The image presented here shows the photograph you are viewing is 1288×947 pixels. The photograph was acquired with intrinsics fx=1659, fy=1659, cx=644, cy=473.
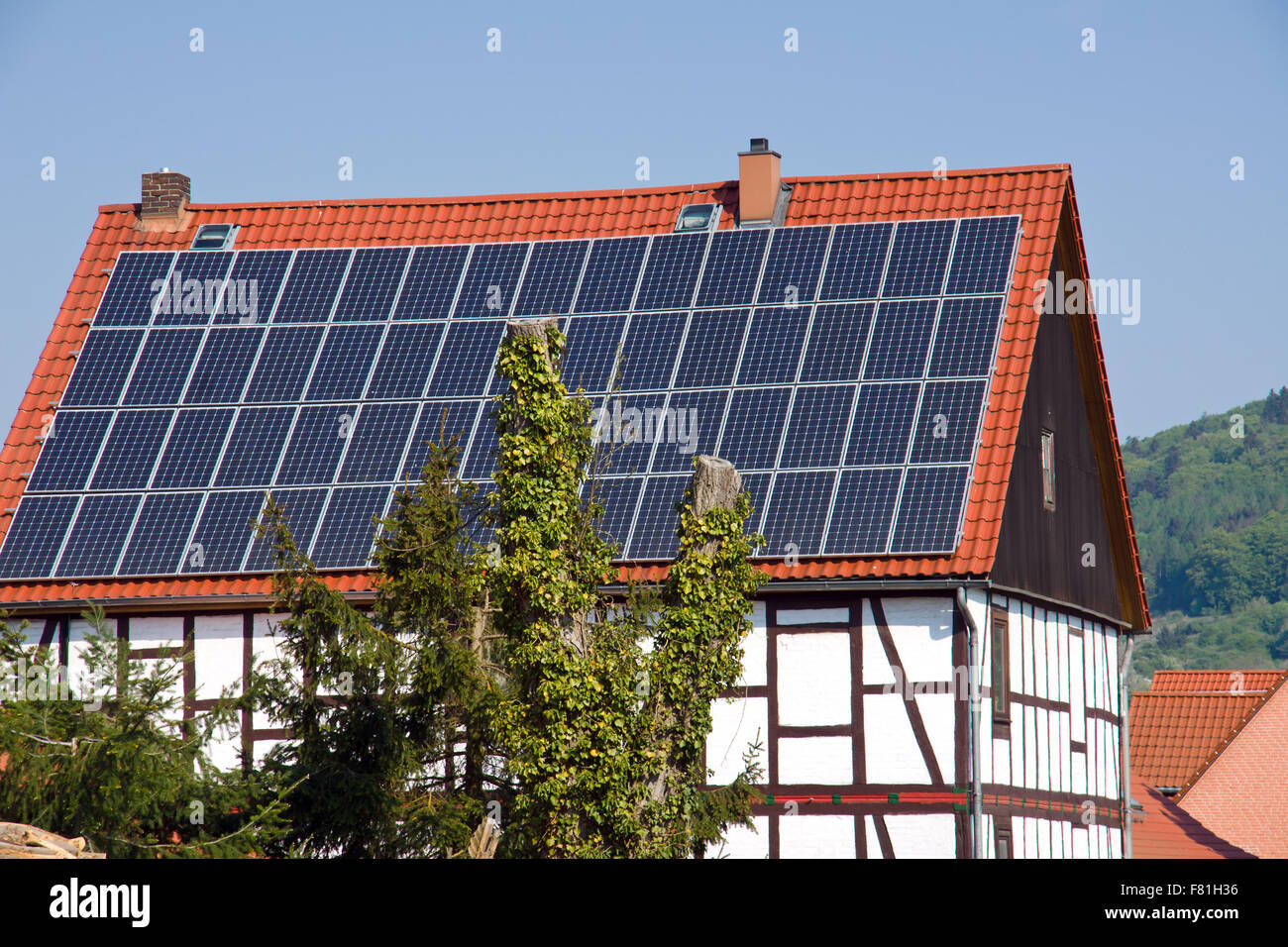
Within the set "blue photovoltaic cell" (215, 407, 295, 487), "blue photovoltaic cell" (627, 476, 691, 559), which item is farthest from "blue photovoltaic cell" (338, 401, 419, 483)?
"blue photovoltaic cell" (627, 476, 691, 559)

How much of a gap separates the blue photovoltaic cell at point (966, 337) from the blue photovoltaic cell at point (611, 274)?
14.4ft

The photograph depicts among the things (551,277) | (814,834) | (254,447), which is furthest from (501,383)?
(814,834)

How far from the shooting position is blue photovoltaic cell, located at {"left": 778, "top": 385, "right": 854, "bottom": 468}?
2036 centimetres

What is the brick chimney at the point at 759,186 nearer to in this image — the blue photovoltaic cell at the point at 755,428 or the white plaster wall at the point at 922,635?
the blue photovoltaic cell at the point at 755,428

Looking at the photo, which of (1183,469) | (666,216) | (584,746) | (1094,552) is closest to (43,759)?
(584,746)

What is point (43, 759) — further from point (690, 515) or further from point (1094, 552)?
point (1094, 552)

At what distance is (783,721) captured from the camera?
19.0 meters

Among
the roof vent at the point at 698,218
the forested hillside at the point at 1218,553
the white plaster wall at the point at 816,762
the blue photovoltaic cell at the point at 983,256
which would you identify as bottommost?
the white plaster wall at the point at 816,762

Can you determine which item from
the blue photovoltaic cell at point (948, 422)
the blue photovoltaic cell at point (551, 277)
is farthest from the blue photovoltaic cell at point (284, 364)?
the blue photovoltaic cell at point (948, 422)

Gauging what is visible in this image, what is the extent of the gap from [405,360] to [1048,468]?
8.98 m

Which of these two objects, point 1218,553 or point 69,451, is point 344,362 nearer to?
point 69,451

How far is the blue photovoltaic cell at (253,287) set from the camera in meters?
24.0
